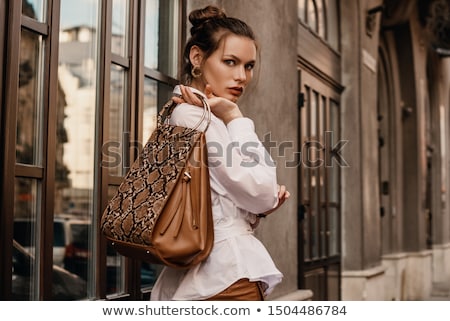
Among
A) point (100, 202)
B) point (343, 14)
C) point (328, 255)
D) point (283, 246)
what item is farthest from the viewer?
point (343, 14)

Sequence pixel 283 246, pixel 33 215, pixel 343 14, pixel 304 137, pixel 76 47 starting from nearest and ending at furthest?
pixel 33 215, pixel 76 47, pixel 283 246, pixel 304 137, pixel 343 14

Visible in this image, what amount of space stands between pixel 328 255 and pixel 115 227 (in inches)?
245

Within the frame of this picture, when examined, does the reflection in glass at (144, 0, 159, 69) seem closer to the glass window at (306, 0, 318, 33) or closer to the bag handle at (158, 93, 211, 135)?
the bag handle at (158, 93, 211, 135)

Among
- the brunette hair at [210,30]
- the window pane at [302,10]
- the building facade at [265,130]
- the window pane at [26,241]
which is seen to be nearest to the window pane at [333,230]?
the building facade at [265,130]

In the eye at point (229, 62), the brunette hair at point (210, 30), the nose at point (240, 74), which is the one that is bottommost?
the nose at point (240, 74)

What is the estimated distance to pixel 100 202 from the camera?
3.56 metres

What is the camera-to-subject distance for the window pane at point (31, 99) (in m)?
3.03

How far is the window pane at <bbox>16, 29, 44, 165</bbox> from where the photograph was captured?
3029 mm

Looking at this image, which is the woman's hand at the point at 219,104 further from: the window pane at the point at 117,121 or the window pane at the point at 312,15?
the window pane at the point at 312,15

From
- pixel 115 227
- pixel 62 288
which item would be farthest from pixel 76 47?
pixel 115 227

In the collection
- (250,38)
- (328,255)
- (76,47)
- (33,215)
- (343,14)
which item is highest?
(343,14)

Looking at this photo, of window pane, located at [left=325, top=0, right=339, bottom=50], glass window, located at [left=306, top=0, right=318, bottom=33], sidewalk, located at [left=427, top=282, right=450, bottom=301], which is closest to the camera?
glass window, located at [left=306, top=0, right=318, bottom=33]

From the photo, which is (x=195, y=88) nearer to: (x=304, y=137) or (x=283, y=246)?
(x=283, y=246)

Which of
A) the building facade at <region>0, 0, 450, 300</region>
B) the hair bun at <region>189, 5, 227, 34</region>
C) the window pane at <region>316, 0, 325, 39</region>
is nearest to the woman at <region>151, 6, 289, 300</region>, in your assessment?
the hair bun at <region>189, 5, 227, 34</region>
